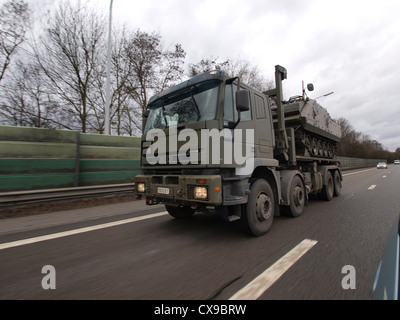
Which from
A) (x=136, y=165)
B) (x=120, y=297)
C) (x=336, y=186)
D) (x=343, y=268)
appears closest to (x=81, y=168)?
(x=136, y=165)

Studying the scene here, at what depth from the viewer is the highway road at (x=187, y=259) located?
6.61ft

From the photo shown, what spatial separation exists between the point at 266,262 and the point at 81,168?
653cm

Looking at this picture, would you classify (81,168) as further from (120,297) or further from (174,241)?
(120,297)

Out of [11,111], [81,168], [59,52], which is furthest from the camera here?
[59,52]

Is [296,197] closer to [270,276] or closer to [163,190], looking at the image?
[270,276]

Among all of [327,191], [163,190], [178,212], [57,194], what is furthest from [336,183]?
[57,194]

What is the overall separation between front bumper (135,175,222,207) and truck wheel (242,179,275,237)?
0.76 meters

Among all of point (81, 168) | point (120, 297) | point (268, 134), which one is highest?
point (268, 134)

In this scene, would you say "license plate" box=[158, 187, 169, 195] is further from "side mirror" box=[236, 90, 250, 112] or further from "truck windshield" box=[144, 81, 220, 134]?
"side mirror" box=[236, 90, 250, 112]

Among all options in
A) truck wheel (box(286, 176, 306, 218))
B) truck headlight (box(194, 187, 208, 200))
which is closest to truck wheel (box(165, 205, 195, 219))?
truck headlight (box(194, 187, 208, 200))

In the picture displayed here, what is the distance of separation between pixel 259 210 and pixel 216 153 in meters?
1.33

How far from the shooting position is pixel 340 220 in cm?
445

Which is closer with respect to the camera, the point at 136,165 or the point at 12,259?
the point at 12,259

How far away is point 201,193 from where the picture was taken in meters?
2.93
